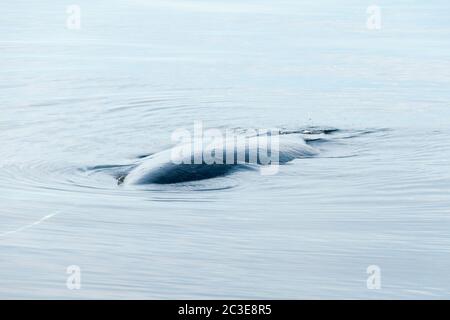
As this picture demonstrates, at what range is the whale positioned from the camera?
12125 millimetres

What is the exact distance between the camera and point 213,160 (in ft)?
41.3

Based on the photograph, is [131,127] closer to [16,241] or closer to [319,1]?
[16,241]

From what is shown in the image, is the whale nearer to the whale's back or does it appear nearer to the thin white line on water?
the whale's back

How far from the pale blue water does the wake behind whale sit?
22cm

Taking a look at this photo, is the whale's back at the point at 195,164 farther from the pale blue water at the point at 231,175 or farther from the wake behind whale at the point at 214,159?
the pale blue water at the point at 231,175

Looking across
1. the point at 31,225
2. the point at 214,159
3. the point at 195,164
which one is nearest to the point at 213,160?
the point at 214,159

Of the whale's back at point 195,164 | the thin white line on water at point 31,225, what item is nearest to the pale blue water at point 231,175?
the thin white line on water at point 31,225

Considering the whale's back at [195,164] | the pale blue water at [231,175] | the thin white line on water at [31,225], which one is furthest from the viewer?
the whale's back at [195,164]

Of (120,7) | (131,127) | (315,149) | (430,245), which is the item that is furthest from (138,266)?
(120,7)

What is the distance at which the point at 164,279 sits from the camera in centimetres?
849

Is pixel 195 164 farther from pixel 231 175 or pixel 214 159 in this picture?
pixel 231 175

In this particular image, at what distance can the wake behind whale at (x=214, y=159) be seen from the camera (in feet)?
39.8

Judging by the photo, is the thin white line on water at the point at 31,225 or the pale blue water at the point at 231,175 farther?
the thin white line on water at the point at 31,225

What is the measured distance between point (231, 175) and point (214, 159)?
1.18 feet
